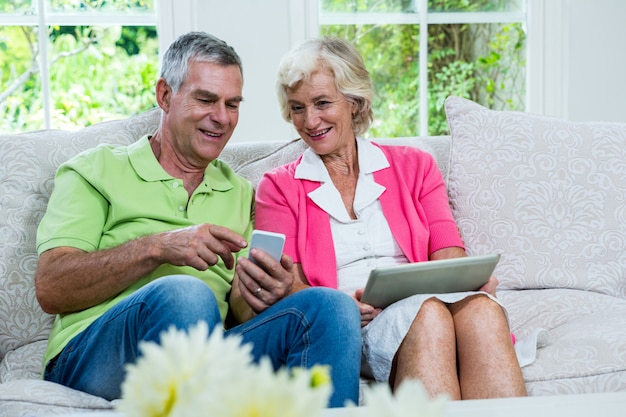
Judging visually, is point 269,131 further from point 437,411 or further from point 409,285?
point 437,411

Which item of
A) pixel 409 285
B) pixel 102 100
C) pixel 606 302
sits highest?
pixel 102 100

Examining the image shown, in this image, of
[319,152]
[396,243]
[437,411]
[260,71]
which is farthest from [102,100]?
[437,411]

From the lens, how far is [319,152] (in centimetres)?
202

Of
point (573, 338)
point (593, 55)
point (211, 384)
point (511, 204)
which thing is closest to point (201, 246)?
point (573, 338)

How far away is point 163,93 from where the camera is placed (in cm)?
194

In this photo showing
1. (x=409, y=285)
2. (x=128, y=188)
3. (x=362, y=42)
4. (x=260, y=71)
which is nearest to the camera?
(x=409, y=285)

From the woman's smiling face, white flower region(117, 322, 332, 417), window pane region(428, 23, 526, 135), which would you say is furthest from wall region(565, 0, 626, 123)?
white flower region(117, 322, 332, 417)

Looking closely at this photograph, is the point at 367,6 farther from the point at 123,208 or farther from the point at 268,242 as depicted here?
the point at 268,242

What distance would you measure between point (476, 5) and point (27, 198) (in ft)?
6.99

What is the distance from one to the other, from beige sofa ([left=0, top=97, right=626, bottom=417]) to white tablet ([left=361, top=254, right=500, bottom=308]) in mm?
277

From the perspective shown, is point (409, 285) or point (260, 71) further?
point (260, 71)

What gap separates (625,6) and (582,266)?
5.55 feet

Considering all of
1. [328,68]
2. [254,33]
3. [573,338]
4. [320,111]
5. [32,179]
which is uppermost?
[254,33]

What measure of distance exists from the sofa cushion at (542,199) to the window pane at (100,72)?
4.80ft
